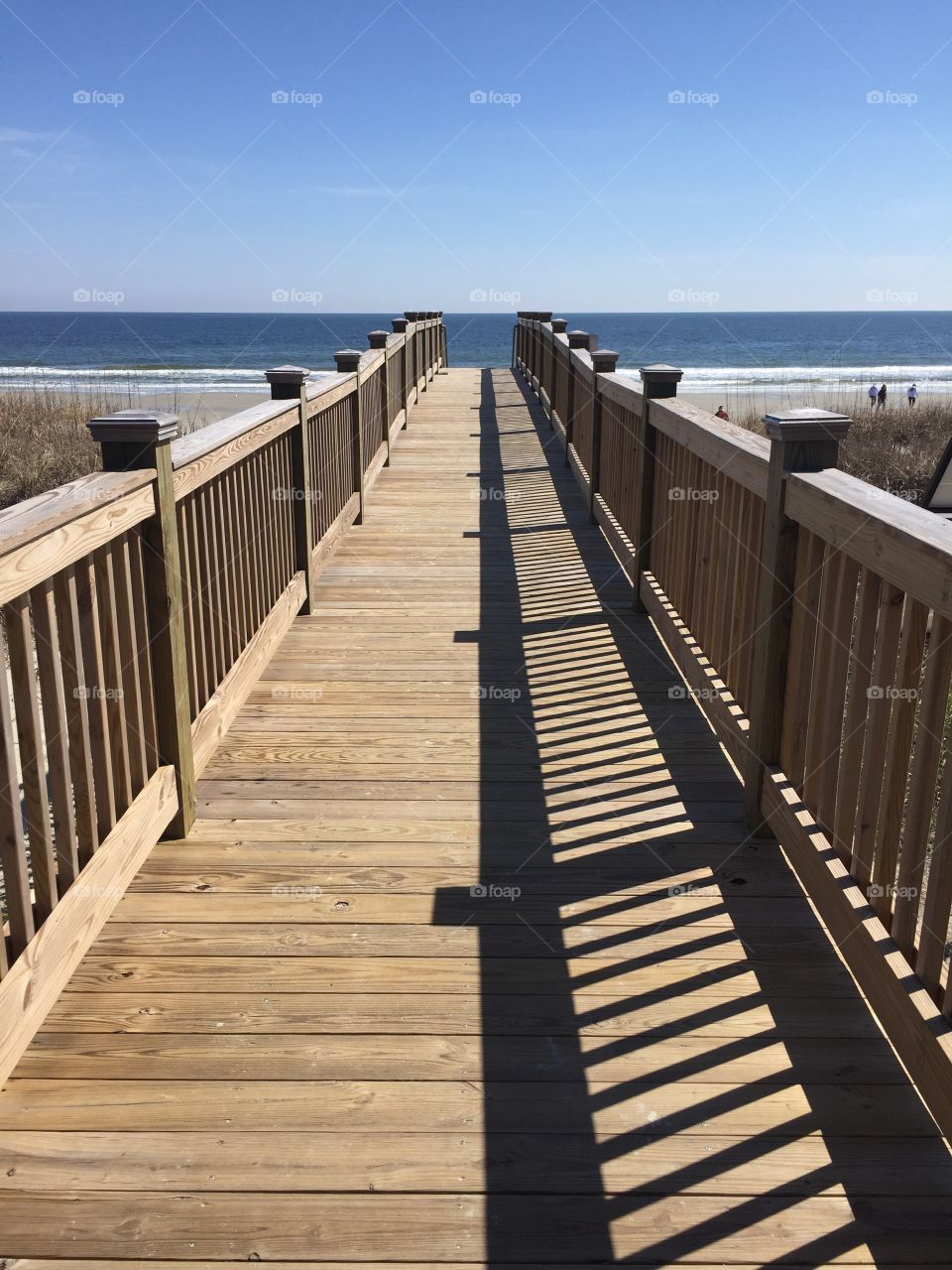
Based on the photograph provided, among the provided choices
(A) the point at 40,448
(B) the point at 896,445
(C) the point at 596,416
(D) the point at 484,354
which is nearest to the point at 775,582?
(C) the point at 596,416

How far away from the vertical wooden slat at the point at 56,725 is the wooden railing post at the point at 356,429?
5.53 metres

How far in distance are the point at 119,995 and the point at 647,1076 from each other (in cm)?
128

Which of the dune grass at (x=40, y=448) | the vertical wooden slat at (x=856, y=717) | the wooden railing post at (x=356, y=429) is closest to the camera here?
the vertical wooden slat at (x=856, y=717)

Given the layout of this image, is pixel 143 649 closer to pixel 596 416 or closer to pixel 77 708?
pixel 77 708

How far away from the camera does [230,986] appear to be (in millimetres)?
2723

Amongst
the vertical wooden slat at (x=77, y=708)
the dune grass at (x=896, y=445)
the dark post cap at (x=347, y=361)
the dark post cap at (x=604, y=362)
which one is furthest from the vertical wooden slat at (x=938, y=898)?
the dune grass at (x=896, y=445)

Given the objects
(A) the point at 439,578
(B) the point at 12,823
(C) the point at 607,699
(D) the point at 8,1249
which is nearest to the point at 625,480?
(A) the point at 439,578

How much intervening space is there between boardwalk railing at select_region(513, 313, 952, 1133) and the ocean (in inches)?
1285

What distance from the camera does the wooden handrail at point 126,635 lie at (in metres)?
2.31

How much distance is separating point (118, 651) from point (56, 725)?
52cm

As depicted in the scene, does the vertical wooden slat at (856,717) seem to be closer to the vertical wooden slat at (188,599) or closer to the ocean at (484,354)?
the vertical wooden slat at (188,599)

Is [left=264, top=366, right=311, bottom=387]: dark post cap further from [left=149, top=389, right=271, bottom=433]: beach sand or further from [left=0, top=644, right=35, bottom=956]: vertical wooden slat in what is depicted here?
[left=149, top=389, right=271, bottom=433]: beach sand

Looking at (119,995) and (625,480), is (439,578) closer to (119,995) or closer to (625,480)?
(625,480)

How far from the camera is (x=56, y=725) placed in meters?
2.48
